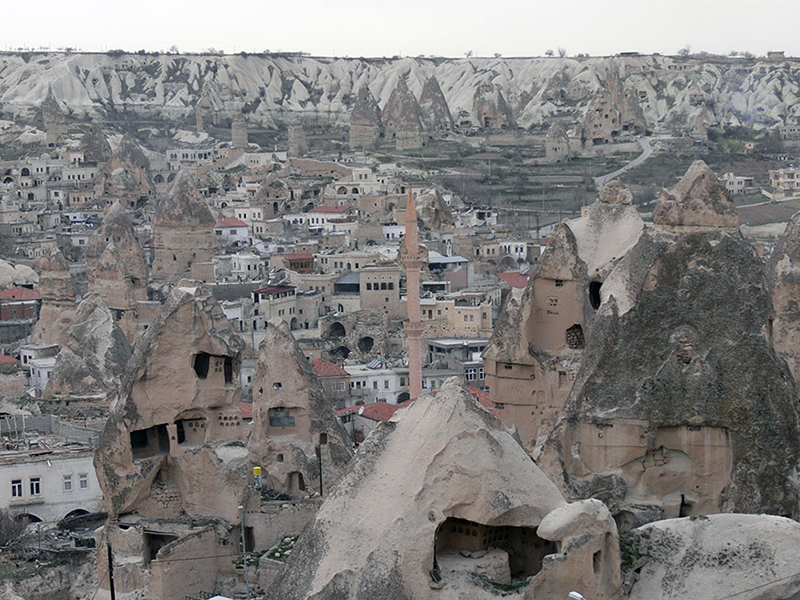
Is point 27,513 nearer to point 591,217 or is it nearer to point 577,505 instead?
point 591,217

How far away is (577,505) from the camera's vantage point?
1298cm

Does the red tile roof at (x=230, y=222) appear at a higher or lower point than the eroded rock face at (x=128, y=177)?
lower

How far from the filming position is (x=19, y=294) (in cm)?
5800

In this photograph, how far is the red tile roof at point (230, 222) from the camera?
71988 mm

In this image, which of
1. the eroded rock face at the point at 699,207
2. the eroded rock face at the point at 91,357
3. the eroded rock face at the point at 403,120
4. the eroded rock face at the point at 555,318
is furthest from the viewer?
the eroded rock face at the point at 403,120

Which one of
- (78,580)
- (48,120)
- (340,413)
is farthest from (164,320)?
(48,120)

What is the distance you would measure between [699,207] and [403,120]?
311ft

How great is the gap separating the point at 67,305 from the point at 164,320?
1056 inches

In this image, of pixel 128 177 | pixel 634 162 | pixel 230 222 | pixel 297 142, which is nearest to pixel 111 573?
pixel 230 222

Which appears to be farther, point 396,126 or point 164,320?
point 396,126

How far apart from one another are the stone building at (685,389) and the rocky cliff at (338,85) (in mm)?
105850

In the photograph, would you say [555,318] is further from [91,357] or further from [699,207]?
[91,357]

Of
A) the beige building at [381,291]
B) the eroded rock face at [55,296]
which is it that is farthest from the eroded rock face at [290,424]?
the beige building at [381,291]

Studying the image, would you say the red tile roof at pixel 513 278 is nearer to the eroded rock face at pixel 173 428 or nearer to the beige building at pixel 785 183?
the beige building at pixel 785 183
